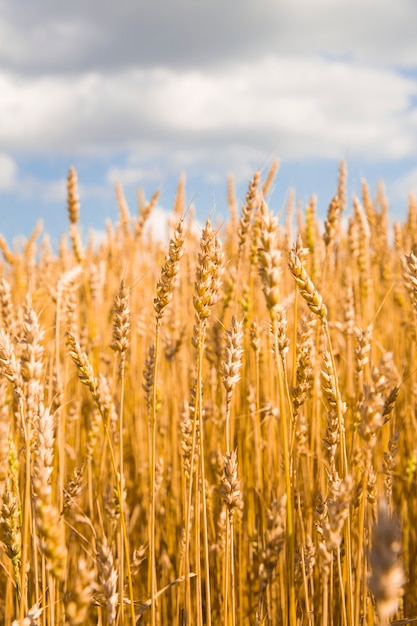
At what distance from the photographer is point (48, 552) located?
764 mm

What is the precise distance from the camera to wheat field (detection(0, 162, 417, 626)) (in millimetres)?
949

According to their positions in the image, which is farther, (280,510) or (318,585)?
(318,585)

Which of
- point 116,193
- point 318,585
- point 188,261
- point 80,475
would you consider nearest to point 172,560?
point 318,585

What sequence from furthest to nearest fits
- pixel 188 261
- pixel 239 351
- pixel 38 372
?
pixel 188 261 < pixel 239 351 < pixel 38 372

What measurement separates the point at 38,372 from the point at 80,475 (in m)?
0.51

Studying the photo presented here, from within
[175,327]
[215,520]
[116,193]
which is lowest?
[215,520]

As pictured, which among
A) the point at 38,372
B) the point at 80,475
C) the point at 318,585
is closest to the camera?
the point at 38,372

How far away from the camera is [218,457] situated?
210 cm

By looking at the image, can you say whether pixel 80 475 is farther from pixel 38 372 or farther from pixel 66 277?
pixel 66 277

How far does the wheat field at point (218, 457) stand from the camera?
95 centimetres

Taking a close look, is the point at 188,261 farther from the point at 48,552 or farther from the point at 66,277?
the point at 48,552

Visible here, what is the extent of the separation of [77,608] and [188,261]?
3.26 meters

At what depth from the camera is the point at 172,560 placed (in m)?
2.04

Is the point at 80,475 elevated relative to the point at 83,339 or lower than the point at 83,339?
lower
